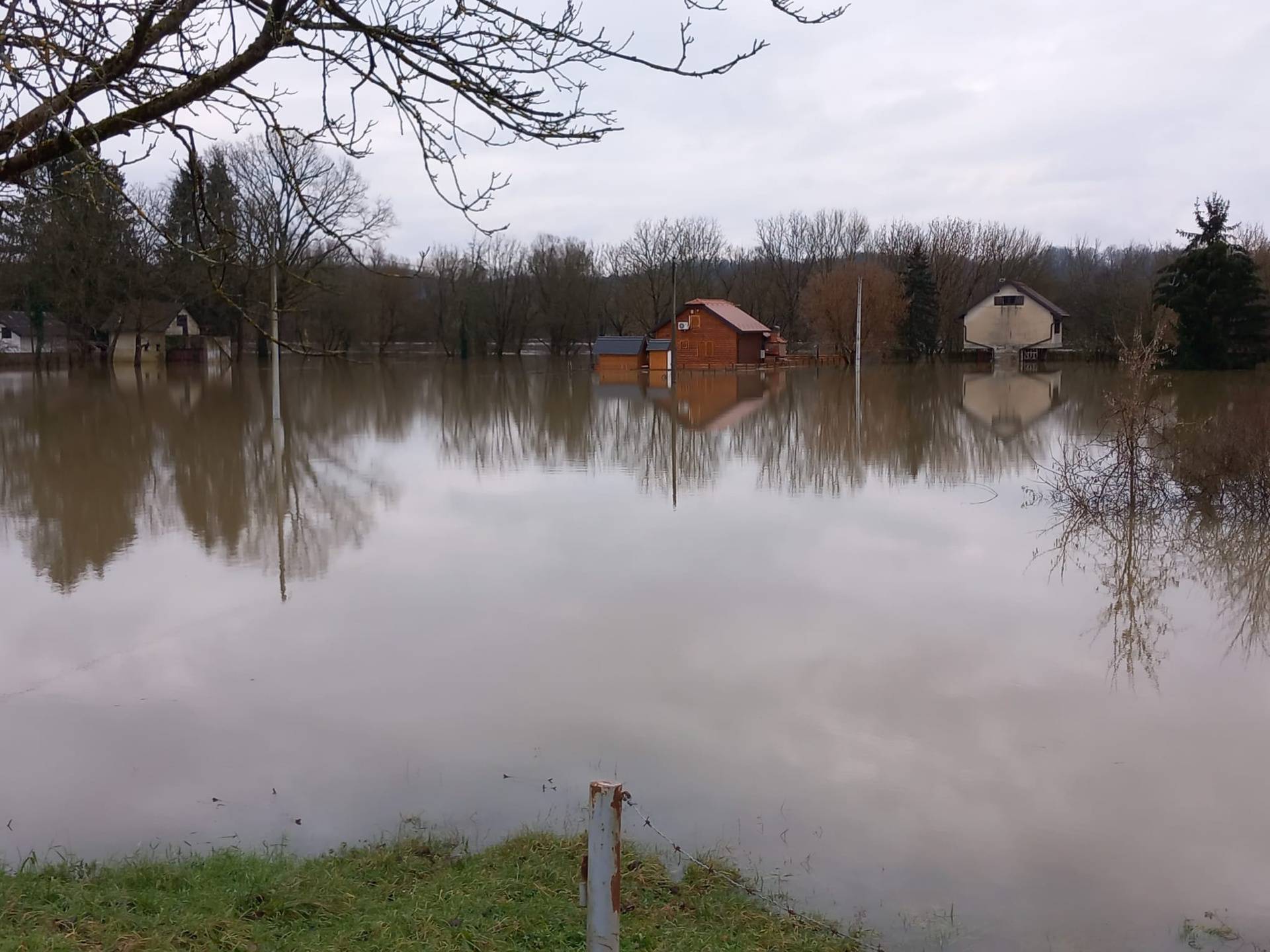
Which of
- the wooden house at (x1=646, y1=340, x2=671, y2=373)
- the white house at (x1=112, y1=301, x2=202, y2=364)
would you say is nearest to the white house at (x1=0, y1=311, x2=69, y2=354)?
the white house at (x1=112, y1=301, x2=202, y2=364)

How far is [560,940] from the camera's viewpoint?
4496 millimetres

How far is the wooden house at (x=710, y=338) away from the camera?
66.3m

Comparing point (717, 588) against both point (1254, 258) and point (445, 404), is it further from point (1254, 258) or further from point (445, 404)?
point (1254, 258)

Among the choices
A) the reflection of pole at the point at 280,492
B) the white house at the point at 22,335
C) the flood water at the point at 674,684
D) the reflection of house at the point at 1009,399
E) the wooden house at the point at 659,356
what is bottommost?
the flood water at the point at 674,684

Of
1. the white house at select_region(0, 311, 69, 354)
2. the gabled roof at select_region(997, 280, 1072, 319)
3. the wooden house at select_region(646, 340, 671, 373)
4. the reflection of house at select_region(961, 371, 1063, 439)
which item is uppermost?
the gabled roof at select_region(997, 280, 1072, 319)

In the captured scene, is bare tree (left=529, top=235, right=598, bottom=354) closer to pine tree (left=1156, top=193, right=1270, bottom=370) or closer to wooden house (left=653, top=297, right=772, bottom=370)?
wooden house (left=653, top=297, right=772, bottom=370)

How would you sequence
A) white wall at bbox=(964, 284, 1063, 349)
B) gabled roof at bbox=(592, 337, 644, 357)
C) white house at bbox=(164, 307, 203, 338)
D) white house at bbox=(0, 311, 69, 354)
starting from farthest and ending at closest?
white wall at bbox=(964, 284, 1063, 349) → white house at bbox=(164, 307, 203, 338) → white house at bbox=(0, 311, 69, 354) → gabled roof at bbox=(592, 337, 644, 357)

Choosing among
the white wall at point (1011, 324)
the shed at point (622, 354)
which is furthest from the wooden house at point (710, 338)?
A: the white wall at point (1011, 324)

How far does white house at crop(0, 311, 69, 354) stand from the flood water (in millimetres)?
58066

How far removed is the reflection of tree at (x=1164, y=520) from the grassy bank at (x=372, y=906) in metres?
5.81

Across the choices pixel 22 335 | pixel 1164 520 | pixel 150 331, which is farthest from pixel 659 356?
pixel 1164 520

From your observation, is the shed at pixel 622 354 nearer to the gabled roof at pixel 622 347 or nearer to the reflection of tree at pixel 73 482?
the gabled roof at pixel 622 347

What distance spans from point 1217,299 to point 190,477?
45.9 metres

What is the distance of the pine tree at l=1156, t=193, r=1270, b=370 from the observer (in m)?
48.1
